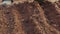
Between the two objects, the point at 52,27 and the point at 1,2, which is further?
the point at 1,2

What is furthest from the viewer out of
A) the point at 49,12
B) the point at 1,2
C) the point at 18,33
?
the point at 1,2

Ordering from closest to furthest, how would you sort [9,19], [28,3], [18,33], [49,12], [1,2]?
[18,33] < [9,19] < [49,12] < [28,3] < [1,2]

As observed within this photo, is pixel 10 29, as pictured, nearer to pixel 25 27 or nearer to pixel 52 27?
pixel 25 27

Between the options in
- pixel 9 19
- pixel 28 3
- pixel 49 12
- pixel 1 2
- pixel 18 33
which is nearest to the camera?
pixel 18 33

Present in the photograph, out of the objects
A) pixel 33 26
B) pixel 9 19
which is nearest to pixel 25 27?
pixel 33 26

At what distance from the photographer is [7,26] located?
1969 millimetres

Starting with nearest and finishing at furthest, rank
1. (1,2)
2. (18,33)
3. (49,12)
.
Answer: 1. (18,33)
2. (49,12)
3. (1,2)

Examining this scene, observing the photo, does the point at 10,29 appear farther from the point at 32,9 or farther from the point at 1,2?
the point at 1,2

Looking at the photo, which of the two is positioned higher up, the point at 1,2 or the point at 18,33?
the point at 1,2

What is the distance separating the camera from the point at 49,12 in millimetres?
2283

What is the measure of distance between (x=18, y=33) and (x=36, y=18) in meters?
0.36

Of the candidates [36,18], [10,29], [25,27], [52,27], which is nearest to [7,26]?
[10,29]

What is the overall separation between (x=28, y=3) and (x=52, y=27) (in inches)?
24.9

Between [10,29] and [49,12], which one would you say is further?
[49,12]
